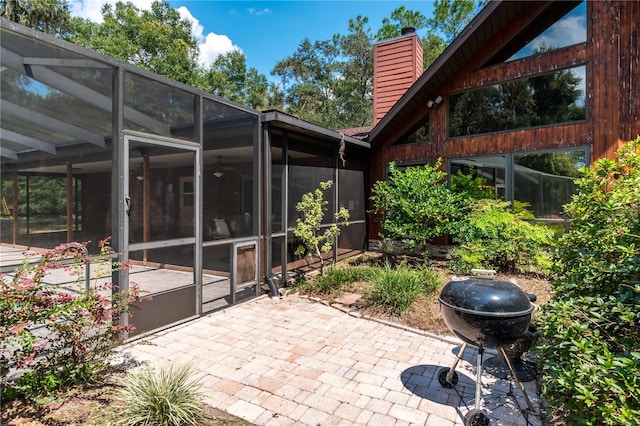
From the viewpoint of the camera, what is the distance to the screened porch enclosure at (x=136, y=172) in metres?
3.16

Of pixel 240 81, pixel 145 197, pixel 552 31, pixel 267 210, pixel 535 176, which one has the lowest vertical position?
pixel 267 210

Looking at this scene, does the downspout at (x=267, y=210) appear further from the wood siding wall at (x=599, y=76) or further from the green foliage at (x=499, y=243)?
the wood siding wall at (x=599, y=76)

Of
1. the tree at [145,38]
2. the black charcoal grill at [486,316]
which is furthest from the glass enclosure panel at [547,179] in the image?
the tree at [145,38]

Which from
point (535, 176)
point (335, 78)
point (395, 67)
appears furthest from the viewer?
point (335, 78)

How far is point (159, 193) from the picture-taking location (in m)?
3.92

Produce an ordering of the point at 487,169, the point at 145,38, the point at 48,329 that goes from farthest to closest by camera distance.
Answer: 1. the point at 145,38
2. the point at 487,169
3. the point at 48,329

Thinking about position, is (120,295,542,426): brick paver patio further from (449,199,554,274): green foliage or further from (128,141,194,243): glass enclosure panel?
(449,199,554,274): green foliage

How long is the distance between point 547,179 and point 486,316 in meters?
5.90

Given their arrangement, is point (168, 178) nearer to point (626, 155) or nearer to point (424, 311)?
point (424, 311)

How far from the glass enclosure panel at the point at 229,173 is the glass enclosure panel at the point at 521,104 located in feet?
16.5

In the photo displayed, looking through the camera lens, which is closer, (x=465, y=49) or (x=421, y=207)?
(x=421, y=207)

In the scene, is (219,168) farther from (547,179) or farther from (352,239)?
(547,179)

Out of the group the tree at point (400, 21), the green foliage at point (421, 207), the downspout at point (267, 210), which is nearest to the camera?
the downspout at point (267, 210)

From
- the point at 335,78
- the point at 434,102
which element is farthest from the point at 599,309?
the point at 335,78
